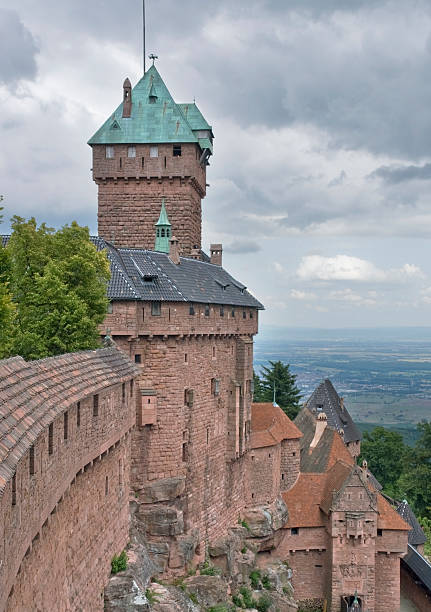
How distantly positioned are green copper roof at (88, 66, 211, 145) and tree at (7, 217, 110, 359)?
15705 mm

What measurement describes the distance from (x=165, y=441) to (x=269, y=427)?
41.6 ft

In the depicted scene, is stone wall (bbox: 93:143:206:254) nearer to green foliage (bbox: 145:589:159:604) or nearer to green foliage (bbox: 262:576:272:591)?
green foliage (bbox: 262:576:272:591)

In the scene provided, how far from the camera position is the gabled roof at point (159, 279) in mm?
27547

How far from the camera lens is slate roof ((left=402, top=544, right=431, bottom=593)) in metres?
40.5

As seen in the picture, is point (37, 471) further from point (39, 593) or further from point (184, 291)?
point (184, 291)

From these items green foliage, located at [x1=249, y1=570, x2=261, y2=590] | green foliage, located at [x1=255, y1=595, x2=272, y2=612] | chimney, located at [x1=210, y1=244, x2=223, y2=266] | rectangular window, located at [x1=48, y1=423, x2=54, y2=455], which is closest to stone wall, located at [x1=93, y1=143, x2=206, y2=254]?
chimney, located at [x1=210, y1=244, x2=223, y2=266]

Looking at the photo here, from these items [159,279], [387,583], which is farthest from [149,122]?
[387,583]

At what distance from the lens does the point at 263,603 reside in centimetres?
3291

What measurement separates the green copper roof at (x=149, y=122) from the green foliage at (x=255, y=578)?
22.2 metres

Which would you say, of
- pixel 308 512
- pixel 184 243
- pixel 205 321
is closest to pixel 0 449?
pixel 205 321

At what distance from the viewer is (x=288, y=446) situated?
40.4 m

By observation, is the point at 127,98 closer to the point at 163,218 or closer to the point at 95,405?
the point at 163,218

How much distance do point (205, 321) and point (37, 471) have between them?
20243mm

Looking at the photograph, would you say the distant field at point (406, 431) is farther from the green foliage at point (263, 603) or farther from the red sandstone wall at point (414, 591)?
the green foliage at point (263, 603)
